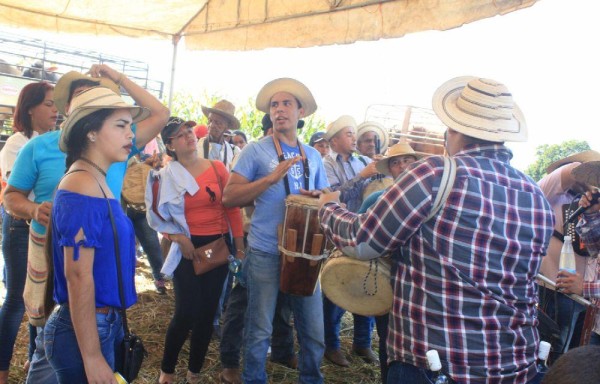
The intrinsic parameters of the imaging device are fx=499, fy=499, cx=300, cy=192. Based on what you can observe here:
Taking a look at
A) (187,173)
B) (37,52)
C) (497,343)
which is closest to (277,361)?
(187,173)

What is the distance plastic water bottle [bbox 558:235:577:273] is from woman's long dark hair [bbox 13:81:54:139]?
378cm

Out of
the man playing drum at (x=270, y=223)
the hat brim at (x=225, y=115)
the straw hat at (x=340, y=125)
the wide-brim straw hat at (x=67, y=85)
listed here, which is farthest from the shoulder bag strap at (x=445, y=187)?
the hat brim at (x=225, y=115)

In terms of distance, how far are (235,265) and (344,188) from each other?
1.36 m

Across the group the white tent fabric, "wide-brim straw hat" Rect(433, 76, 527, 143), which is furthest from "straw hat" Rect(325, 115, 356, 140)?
"wide-brim straw hat" Rect(433, 76, 527, 143)

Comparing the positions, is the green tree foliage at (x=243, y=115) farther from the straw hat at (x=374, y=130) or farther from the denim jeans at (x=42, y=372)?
the denim jeans at (x=42, y=372)

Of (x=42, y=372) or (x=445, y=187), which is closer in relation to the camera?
(x=445, y=187)

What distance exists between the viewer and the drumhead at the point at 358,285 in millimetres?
2521

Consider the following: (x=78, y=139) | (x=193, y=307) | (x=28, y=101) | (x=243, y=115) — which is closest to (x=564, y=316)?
(x=193, y=307)

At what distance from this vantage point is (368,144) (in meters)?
5.79

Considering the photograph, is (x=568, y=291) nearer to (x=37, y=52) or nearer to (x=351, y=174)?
(x=351, y=174)

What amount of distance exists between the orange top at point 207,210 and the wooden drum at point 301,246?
89cm

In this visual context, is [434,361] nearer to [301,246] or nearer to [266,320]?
[301,246]

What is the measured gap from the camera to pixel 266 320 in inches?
134

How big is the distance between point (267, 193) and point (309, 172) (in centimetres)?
37
